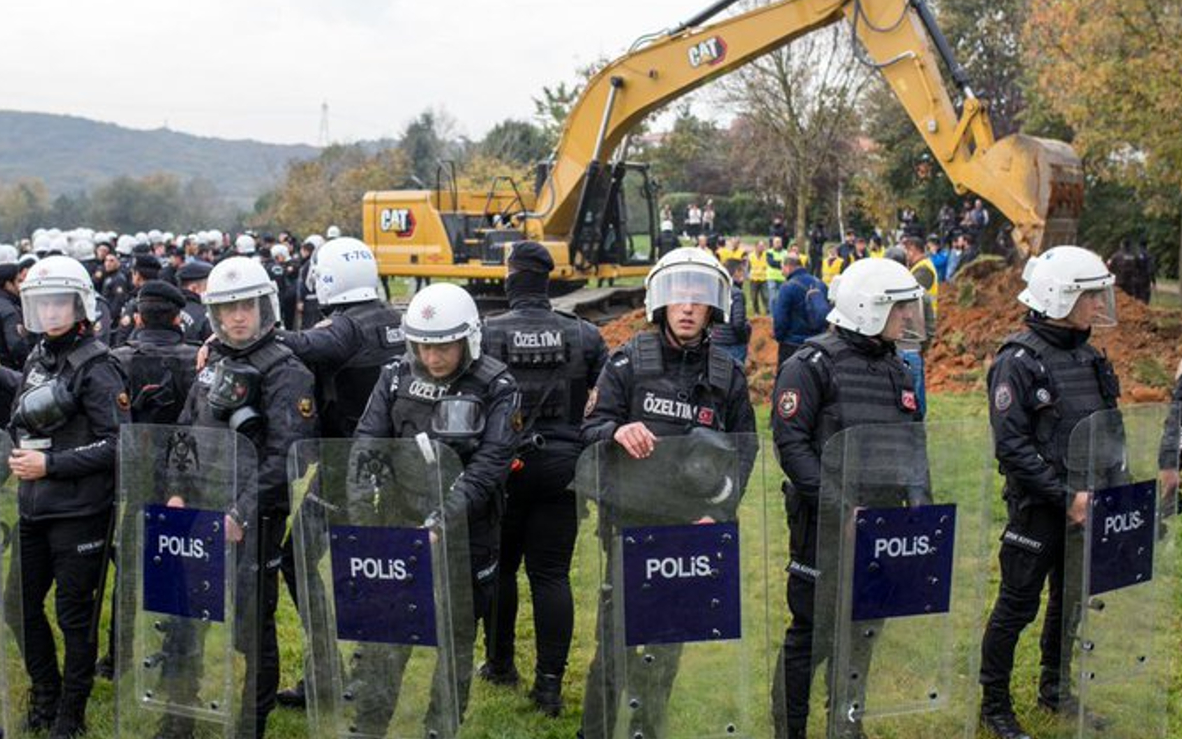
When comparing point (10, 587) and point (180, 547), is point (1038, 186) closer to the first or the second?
point (180, 547)

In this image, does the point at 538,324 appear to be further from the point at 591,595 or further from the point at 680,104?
the point at 680,104

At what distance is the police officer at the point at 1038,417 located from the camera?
5.40m

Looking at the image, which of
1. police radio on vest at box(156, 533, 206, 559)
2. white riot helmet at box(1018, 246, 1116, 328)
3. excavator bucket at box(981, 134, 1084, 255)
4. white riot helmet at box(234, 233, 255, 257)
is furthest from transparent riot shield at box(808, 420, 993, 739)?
white riot helmet at box(234, 233, 255, 257)

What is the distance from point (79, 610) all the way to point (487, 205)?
46.3 ft

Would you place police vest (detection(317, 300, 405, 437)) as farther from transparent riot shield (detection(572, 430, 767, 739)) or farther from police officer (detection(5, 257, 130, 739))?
transparent riot shield (detection(572, 430, 767, 739))

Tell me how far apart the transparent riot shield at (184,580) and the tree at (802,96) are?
31259 millimetres

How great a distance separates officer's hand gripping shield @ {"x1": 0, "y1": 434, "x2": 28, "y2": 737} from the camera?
5.02 metres

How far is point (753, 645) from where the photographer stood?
4.34 metres

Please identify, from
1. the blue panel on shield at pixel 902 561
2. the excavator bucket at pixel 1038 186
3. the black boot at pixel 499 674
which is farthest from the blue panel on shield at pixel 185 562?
the excavator bucket at pixel 1038 186

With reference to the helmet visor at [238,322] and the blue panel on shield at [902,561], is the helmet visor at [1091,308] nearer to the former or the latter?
the blue panel on shield at [902,561]

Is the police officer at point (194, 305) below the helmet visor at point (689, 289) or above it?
below

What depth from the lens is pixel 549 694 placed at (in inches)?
230

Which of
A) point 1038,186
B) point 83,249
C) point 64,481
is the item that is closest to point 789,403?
point 64,481

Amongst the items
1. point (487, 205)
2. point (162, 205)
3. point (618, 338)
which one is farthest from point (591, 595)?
point (162, 205)
